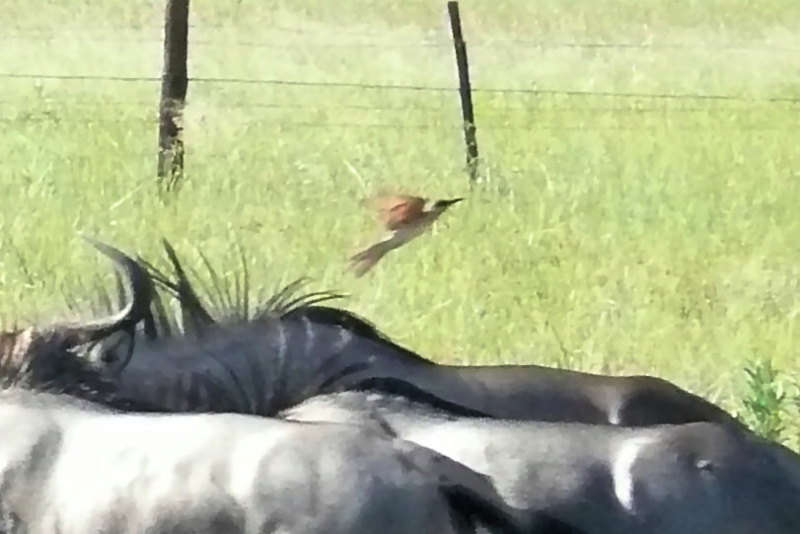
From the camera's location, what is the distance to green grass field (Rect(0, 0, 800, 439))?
5.87 feet

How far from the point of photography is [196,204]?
1.83 meters

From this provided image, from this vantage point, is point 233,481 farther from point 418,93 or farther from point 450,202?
point 418,93

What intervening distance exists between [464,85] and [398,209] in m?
0.29

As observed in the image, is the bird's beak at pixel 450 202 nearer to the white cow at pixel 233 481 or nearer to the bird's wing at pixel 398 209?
the bird's wing at pixel 398 209

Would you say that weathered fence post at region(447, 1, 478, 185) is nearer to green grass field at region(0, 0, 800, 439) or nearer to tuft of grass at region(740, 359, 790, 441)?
green grass field at region(0, 0, 800, 439)

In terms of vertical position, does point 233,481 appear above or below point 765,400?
above

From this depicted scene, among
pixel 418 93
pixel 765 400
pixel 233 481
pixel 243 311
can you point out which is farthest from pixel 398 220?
pixel 233 481

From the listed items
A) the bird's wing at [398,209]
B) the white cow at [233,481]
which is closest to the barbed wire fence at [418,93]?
the bird's wing at [398,209]

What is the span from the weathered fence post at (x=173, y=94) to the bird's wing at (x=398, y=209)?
10.7 inches

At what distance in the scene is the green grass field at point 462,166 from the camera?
179 centimetres

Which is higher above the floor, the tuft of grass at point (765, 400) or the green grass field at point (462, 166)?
the green grass field at point (462, 166)

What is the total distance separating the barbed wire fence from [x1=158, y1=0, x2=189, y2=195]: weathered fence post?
0.01 metres

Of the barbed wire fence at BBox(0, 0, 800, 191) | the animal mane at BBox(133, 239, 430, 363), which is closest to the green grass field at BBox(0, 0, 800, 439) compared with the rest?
the barbed wire fence at BBox(0, 0, 800, 191)

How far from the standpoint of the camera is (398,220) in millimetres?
1887
